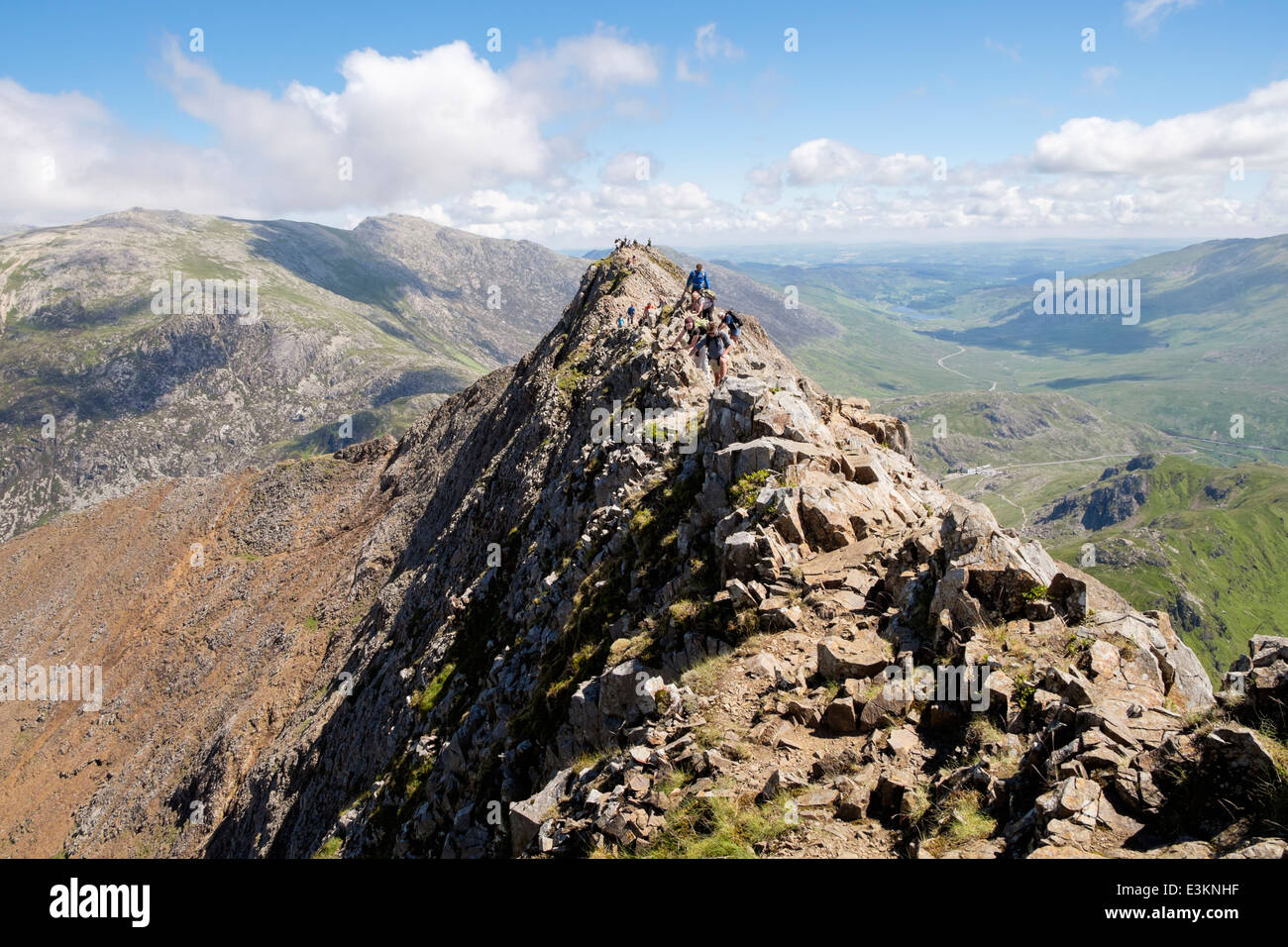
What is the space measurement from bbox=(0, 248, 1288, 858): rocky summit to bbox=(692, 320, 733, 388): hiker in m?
1.14

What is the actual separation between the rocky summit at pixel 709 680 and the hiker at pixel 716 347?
3.75ft

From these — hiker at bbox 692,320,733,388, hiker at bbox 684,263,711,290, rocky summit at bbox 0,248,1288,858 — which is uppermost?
hiker at bbox 684,263,711,290

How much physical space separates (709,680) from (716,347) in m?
22.1

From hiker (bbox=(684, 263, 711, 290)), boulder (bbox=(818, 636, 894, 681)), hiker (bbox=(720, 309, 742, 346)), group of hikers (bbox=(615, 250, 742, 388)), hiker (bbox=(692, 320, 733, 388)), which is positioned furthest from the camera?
hiker (bbox=(684, 263, 711, 290))

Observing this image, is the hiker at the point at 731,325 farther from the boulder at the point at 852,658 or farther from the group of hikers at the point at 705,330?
the boulder at the point at 852,658

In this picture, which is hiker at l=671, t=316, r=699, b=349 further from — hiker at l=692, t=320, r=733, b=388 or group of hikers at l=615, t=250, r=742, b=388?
hiker at l=692, t=320, r=733, b=388

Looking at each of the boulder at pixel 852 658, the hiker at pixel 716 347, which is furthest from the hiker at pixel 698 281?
the boulder at pixel 852 658

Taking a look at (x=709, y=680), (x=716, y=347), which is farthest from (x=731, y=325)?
(x=709, y=680)

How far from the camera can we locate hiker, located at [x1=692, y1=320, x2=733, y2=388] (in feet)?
112

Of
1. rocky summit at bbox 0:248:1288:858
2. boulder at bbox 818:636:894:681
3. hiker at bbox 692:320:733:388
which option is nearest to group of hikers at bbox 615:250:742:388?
hiker at bbox 692:320:733:388

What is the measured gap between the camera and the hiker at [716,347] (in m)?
34.2

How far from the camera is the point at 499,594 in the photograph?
122 ft

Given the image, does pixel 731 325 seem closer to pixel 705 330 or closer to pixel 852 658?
pixel 705 330
